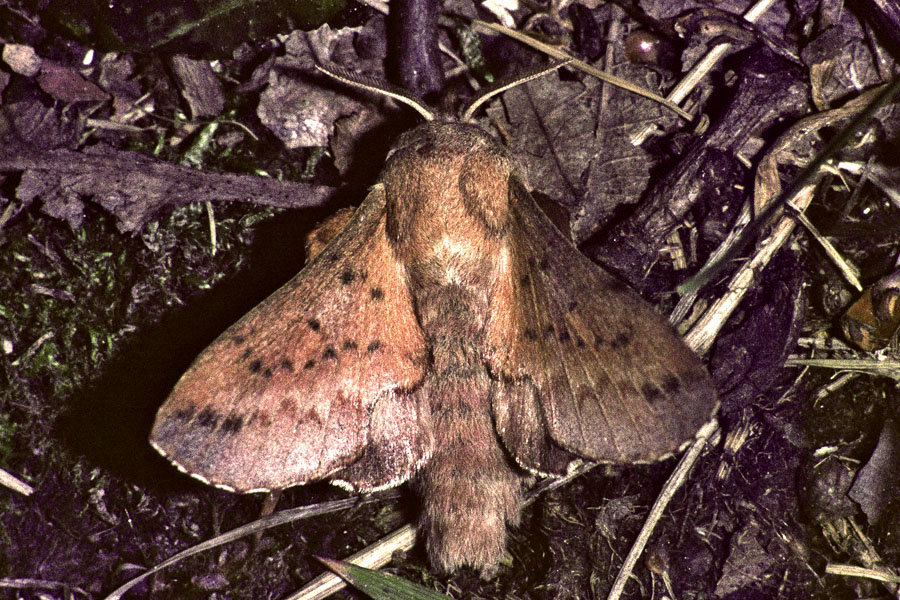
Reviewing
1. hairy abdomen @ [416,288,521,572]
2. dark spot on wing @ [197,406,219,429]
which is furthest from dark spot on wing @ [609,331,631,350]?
dark spot on wing @ [197,406,219,429]

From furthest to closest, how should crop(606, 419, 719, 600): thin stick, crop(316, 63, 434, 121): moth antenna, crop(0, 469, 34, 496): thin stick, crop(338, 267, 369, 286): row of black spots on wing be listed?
crop(0, 469, 34, 496): thin stick < crop(606, 419, 719, 600): thin stick < crop(316, 63, 434, 121): moth antenna < crop(338, 267, 369, 286): row of black spots on wing

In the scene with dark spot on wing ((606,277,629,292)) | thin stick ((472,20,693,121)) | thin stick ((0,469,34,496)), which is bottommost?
thin stick ((0,469,34,496))

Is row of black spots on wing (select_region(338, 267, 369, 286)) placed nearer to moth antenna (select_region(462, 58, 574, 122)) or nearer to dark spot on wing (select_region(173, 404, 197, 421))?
dark spot on wing (select_region(173, 404, 197, 421))

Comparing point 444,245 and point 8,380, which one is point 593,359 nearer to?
point 444,245

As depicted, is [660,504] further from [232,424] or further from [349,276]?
[232,424]

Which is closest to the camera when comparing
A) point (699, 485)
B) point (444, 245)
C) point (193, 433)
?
point (193, 433)

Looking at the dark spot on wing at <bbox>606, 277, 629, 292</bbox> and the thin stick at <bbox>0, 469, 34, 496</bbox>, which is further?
the thin stick at <bbox>0, 469, 34, 496</bbox>

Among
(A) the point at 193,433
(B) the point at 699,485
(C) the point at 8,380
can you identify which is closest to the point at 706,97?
(B) the point at 699,485

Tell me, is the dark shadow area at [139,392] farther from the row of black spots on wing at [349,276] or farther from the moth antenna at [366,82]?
the moth antenna at [366,82]
